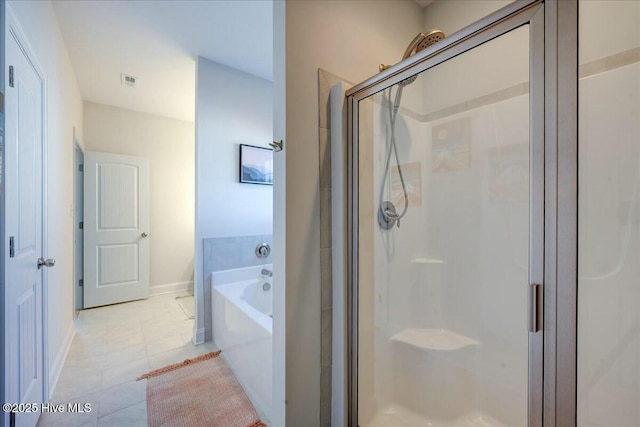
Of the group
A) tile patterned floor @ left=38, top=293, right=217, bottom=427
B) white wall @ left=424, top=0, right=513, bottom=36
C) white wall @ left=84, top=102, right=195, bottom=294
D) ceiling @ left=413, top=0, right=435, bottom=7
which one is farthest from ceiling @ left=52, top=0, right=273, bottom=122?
tile patterned floor @ left=38, top=293, right=217, bottom=427

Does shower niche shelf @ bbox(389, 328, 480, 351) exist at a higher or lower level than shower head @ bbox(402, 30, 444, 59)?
lower

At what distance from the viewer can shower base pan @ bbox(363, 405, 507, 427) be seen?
1229 mm

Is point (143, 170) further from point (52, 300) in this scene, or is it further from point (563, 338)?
point (563, 338)

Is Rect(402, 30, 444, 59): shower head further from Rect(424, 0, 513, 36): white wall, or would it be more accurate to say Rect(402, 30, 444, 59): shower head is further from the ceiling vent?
the ceiling vent

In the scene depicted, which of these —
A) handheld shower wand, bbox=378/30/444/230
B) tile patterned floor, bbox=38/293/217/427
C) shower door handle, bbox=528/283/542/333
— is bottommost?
tile patterned floor, bbox=38/293/217/427

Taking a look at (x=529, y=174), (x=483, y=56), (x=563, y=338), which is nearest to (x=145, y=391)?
(x=563, y=338)

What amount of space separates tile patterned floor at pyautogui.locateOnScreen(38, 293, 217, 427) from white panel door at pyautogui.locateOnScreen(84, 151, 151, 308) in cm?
26

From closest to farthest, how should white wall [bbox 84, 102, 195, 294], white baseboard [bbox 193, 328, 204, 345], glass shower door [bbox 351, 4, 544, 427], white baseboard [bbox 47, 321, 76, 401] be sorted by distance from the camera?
1. glass shower door [bbox 351, 4, 544, 427]
2. white baseboard [bbox 47, 321, 76, 401]
3. white baseboard [bbox 193, 328, 204, 345]
4. white wall [bbox 84, 102, 195, 294]

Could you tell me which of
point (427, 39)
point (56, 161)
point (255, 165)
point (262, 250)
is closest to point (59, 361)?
point (56, 161)

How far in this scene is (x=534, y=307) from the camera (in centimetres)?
82

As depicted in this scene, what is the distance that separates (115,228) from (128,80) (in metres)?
1.86

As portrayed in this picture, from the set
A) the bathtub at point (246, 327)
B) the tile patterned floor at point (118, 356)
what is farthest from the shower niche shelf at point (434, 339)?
the tile patterned floor at point (118, 356)

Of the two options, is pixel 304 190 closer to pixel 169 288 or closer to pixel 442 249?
pixel 442 249
